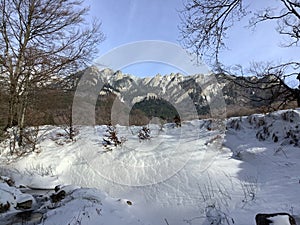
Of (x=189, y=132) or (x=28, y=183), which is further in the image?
(x=189, y=132)

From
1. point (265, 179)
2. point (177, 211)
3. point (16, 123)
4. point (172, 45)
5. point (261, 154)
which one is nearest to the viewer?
point (177, 211)

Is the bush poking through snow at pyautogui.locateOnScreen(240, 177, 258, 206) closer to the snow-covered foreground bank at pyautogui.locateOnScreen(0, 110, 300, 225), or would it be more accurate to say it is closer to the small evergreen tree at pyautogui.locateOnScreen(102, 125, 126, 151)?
the snow-covered foreground bank at pyautogui.locateOnScreen(0, 110, 300, 225)

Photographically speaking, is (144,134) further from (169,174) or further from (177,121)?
(169,174)

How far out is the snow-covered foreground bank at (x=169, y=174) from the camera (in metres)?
3.27

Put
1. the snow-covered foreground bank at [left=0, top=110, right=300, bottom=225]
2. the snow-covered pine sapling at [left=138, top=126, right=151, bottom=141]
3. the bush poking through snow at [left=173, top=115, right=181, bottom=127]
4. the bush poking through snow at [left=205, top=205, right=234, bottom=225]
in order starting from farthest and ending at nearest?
1. the bush poking through snow at [left=173, top=115, right=181, bottom=127]
2. the snow-covered pine sapling at [left=138, top=126, right=151, bottom=141]
3. the snow-covered foreground bank at [left=0, top=110, right=300, bottom=225]
4. the bush poking through snow at [left=205, top=205, right=234, bottom=225]

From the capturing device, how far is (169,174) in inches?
192

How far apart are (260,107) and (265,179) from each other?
453 cm

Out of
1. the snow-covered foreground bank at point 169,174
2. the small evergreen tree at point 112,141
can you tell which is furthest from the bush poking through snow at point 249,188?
the small evergreen tree at point 112,141

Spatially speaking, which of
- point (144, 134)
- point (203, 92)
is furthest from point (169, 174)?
point (203, 92)

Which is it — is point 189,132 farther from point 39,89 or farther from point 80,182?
point 39,89

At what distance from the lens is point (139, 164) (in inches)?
218

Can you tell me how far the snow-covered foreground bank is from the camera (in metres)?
3.27

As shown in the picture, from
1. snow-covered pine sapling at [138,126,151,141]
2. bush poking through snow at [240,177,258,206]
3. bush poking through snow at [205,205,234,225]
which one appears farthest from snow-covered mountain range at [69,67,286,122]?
bush poking through snow at [205,205,234,225]

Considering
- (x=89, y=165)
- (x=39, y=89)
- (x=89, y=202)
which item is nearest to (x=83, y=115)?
(x=39, y=89)
